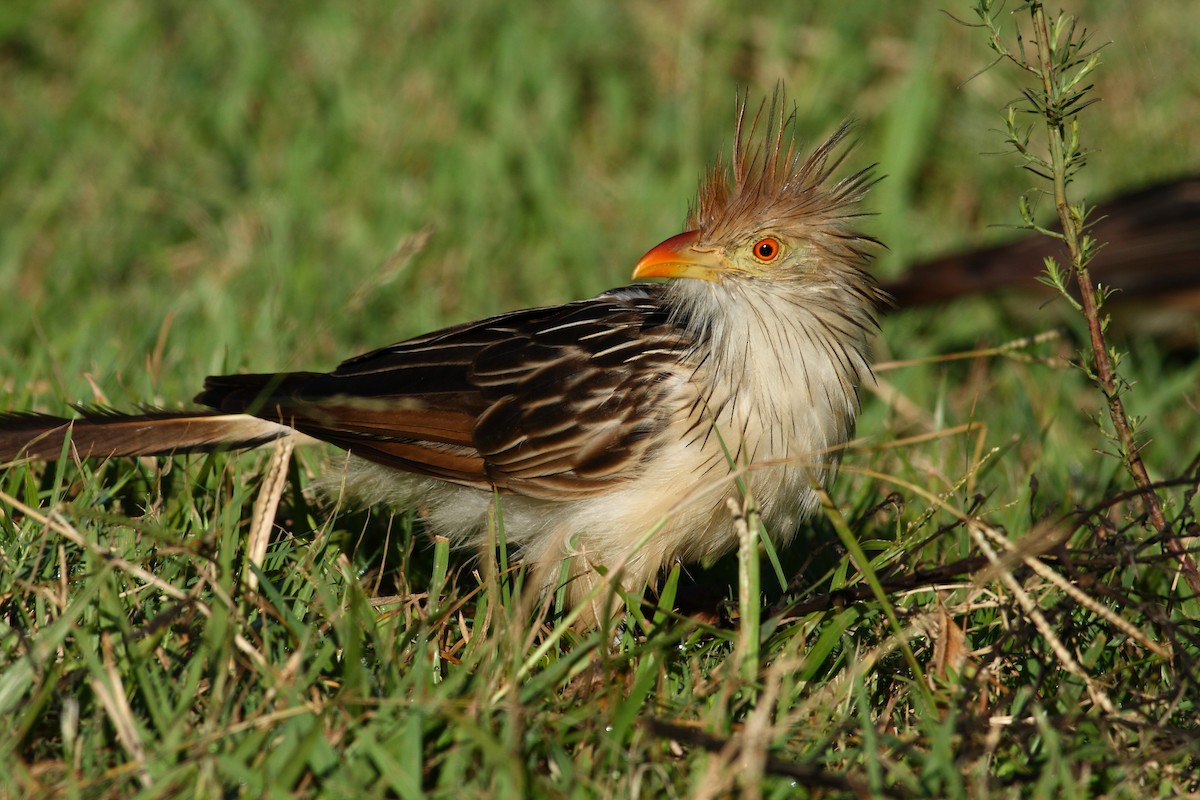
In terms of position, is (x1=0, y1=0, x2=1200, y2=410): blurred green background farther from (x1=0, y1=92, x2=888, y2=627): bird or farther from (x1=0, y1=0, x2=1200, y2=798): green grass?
(x1=0, y1=92, x2=888, y2=627): bird

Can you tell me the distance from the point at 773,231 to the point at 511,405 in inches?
37.7

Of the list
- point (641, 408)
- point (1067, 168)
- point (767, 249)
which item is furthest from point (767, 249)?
point (1067, 168)

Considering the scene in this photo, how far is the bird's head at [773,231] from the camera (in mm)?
3842

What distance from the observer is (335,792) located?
2.65 m

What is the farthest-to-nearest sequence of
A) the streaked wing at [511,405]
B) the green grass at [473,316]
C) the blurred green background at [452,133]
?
1. the blurred green background at [452,133]
2. the streaked wing at [511,405]
3. the green grass at [473,316]

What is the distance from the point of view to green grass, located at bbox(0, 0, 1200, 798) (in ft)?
9.20

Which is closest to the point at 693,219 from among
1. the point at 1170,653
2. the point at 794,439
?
the point at 794,439

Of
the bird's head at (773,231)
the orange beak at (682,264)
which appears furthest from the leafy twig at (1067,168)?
the orange beak at (682,264)

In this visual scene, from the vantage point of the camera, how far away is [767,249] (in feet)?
12.6

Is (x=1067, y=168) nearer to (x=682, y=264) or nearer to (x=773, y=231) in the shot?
(x=773, y=231)

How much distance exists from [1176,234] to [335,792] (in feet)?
18.2

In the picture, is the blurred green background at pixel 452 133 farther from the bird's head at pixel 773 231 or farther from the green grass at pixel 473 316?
the bird's head at pixel 773 231

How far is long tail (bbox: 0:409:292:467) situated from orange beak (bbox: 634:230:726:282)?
51.1 inches

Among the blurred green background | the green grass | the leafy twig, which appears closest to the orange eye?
the green grass
